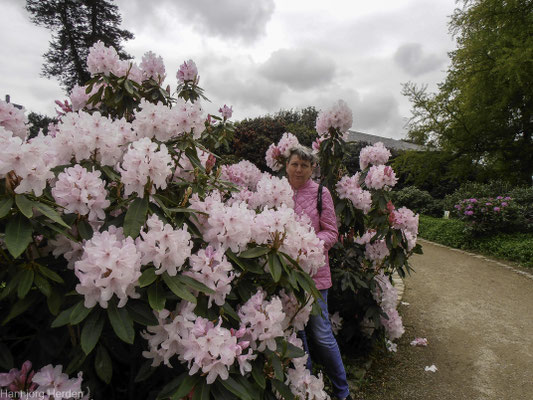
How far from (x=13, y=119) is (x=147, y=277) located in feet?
3.61

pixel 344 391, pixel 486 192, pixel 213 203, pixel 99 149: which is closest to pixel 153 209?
pixel 213 203

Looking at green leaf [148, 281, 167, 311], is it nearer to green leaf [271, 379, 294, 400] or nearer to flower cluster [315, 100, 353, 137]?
green leaf [271, 379, 294, 400]

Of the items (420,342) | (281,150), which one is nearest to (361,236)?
(281,150)

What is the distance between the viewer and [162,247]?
109cm

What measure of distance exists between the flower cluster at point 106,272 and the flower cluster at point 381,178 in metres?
2.48

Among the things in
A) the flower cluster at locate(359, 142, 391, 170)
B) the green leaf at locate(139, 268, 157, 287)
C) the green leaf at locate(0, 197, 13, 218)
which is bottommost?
the green leaf at locate(139, 268, 157, 287)

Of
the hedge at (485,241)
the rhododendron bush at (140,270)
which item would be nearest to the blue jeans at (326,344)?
the rhododendron bush at (140,270)

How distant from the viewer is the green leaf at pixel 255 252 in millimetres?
1327

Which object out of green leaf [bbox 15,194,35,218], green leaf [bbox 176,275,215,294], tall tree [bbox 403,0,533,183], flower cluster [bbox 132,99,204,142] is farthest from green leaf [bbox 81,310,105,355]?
tall tree [bbox 403,0,533,183]

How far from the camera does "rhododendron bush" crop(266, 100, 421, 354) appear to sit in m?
3.07

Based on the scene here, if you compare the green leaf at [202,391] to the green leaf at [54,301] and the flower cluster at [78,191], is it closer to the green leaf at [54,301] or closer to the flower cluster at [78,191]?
the green leaf at [54,301]

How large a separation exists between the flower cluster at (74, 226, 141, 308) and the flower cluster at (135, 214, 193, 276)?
0.06m

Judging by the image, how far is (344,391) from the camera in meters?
2.42

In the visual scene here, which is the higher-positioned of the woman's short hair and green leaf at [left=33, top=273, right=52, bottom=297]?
the woman's short hair
